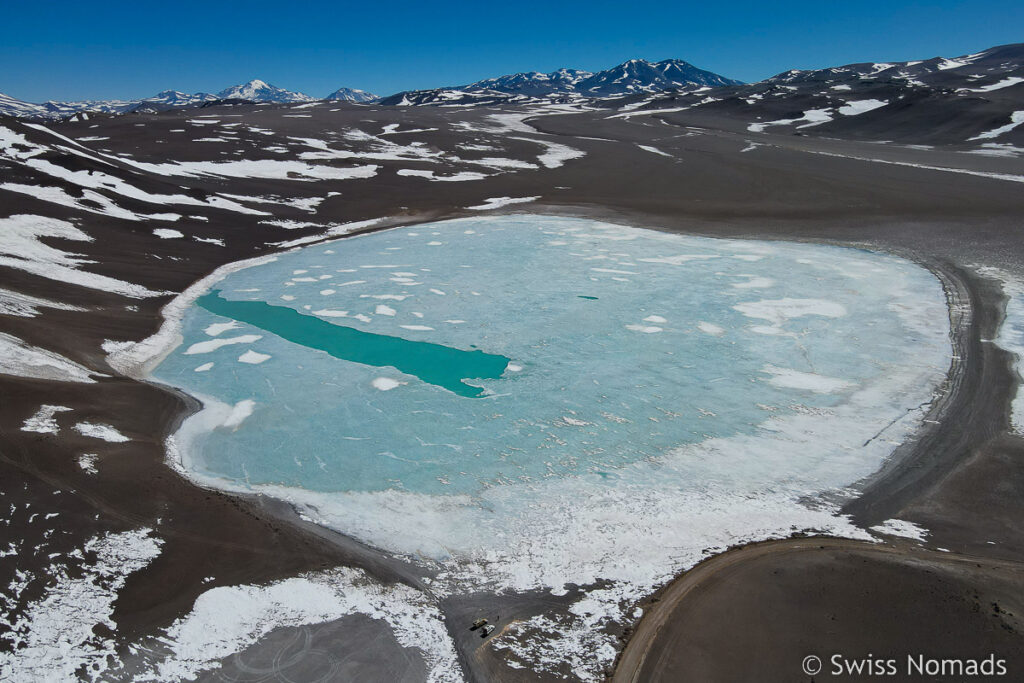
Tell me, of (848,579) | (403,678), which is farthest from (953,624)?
(403,678)

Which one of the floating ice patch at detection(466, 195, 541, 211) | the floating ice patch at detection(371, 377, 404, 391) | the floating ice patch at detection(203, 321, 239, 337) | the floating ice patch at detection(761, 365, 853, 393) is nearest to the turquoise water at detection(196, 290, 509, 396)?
the floating ice patch at detection(203, 321, 239, 337)

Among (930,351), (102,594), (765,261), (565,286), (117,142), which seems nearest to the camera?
(102,594)

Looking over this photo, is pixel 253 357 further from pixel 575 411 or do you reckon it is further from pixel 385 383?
pixel 575 411

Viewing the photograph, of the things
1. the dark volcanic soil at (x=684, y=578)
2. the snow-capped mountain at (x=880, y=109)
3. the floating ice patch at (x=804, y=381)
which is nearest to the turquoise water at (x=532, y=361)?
the floating ice patch at (x=804, y=381)

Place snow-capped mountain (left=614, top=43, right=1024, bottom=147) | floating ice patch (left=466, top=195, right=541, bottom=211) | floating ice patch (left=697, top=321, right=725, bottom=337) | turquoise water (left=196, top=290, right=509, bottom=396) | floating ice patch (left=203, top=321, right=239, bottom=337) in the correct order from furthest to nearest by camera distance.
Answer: snow-capped mountain (left=614, top=43, right=1024, bottom=147)
floating ice patch (left=466, top=195, right=541, bottom=211)
floating ice patch (left=203, top=321, right=239, bottom=337)
floating ice patch (left=697, top=321, right=725, bottom=337)
turquoise water (left=196, top=290, right=509, bottom=396)

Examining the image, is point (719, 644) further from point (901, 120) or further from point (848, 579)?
point (901, 120)

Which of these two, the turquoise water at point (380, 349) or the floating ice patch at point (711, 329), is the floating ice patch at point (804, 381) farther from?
the turquoise water at point (380, 349)

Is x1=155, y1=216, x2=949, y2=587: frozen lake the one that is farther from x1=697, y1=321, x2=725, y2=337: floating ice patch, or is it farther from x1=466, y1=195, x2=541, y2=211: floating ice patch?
x1=466, y1=195, x2=541, y2=211: floating ice patch
